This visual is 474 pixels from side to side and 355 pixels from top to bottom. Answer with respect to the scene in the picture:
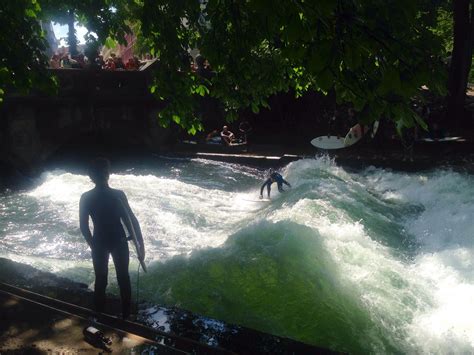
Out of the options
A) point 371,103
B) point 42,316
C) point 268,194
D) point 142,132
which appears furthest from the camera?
point 142,132

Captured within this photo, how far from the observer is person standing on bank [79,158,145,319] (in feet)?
16.2

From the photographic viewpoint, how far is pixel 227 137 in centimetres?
2262

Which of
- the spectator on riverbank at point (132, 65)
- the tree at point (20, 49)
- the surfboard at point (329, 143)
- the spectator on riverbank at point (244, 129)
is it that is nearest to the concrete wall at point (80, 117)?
the spectator on riverbank at point (132, 65)

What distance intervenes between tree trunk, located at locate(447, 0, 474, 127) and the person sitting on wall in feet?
31.5

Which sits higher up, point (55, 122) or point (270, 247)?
point (55, 122)

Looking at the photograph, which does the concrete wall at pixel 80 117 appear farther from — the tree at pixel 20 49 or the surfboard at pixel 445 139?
the tree at pixel 20 49

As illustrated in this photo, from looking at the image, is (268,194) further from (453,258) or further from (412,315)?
(412,315)

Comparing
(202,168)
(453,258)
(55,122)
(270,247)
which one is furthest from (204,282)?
(55,122)

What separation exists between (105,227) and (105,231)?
0.05 meters

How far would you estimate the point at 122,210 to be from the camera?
4.98 m

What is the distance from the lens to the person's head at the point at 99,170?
189 inches

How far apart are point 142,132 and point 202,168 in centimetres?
424

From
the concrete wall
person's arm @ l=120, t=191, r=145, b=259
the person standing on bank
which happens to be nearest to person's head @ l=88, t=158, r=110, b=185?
the person standing on bank

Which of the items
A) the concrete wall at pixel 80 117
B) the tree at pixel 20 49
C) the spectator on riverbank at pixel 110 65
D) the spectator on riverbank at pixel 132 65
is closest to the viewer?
the tree at pixel 20 49
